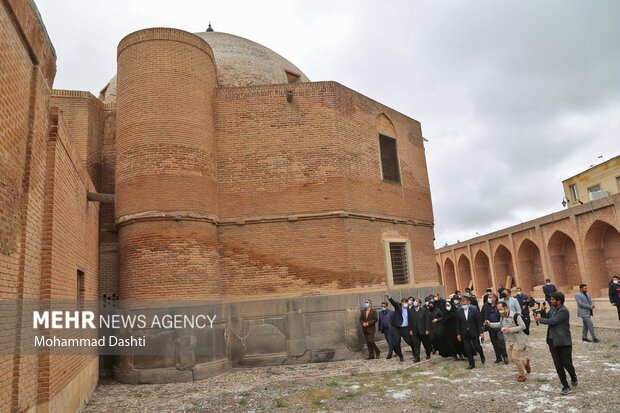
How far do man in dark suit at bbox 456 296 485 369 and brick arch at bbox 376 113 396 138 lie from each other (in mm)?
7199

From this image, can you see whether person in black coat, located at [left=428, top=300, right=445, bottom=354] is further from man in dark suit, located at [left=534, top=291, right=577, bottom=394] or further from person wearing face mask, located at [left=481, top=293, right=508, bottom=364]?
man in dark suit, located at [left=534, top=291, right=577, bottom=394]

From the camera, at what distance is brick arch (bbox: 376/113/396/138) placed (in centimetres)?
1534

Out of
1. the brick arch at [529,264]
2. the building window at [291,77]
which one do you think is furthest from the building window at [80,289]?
the brick arch at [529,264]

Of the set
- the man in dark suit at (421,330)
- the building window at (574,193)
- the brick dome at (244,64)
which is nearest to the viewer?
the man in dark suit at (421,330)

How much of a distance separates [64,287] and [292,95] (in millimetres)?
8463

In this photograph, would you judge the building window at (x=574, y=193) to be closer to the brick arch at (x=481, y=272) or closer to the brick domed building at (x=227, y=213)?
the brick arch at (x=481, y=272)

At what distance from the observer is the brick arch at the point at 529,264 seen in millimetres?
28625

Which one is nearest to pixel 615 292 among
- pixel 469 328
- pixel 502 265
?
pixel 469 328

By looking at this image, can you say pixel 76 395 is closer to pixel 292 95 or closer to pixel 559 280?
pixel 292 95

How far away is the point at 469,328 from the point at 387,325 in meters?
2.60

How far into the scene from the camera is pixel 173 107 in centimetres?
1188

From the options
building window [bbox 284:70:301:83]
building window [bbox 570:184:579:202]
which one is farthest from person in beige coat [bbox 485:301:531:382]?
building window [bbox 570:184:579:202]

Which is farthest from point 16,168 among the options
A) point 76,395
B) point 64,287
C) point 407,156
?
point 407,156

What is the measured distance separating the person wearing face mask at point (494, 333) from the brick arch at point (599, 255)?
1441 centimetres
